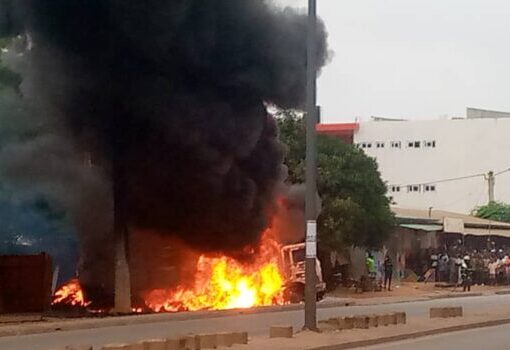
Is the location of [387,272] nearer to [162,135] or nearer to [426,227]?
[426,227]

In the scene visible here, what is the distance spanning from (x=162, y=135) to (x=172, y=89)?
133 cm

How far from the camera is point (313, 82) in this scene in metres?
19.1

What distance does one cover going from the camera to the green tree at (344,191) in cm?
3809

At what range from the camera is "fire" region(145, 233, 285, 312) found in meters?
30.4

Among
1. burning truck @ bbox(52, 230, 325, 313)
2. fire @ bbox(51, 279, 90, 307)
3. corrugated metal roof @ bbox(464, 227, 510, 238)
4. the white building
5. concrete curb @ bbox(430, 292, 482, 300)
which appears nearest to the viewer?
fire @ bbox(51, 279, 90, 307)

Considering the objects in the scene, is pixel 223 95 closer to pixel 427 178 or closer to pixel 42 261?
pixel 42 261

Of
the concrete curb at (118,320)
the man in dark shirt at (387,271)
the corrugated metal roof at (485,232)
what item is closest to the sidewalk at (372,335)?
the concrete curb at (118,320)

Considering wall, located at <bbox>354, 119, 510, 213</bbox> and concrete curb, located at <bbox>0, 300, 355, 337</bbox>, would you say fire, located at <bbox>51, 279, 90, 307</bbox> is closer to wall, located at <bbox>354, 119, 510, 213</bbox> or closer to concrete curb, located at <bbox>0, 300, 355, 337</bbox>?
concrete curb, located at <bbox>0, 300, 355, 337</bbox>

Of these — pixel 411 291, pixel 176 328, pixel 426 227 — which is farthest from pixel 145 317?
pixel 426 227

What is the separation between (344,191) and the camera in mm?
39375

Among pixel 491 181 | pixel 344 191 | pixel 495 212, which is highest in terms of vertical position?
pixel 491 181

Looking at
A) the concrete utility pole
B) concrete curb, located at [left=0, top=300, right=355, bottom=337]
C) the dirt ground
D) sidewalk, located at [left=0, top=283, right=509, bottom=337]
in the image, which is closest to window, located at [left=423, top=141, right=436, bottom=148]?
the dirt ground

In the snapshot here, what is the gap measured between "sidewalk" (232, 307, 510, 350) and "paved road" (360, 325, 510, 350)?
1.01 ft

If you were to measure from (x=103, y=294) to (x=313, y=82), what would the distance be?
13.1m
